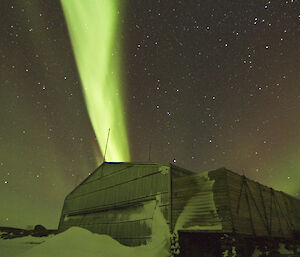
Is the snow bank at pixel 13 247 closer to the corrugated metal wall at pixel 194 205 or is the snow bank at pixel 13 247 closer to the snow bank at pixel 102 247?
the snow bank at pixel 102 247

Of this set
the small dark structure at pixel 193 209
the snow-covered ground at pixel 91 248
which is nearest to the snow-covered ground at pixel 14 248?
the snow-covered ground at pixel 91 248

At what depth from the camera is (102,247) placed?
45.1 feet

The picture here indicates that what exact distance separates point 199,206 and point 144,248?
14.8ft

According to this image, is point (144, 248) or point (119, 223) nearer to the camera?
point (144, 248)

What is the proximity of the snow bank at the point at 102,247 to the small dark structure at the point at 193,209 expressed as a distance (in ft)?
1.59

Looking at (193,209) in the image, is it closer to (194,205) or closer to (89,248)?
(194,205)

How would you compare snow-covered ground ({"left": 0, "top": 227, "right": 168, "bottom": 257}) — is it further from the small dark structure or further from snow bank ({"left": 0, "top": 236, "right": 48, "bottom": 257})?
snow bank ({"left": 0, "top": 236, "right": 48, "bottom": 257})

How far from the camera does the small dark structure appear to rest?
10656 millimetres

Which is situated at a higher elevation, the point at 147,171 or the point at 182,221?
the point at 147,171

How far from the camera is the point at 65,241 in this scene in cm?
1475

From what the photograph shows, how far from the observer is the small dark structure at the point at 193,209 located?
10.7 metres

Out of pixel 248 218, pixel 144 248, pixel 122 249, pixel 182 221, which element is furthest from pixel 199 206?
pixel 122 249

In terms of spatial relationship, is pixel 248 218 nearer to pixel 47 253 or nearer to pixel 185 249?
pixel 185 249

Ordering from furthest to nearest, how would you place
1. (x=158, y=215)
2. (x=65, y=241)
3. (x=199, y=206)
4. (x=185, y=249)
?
(x=65, y=241) → (x=158, y=215) → (x=185, y=249) → (x=199, y=206)
